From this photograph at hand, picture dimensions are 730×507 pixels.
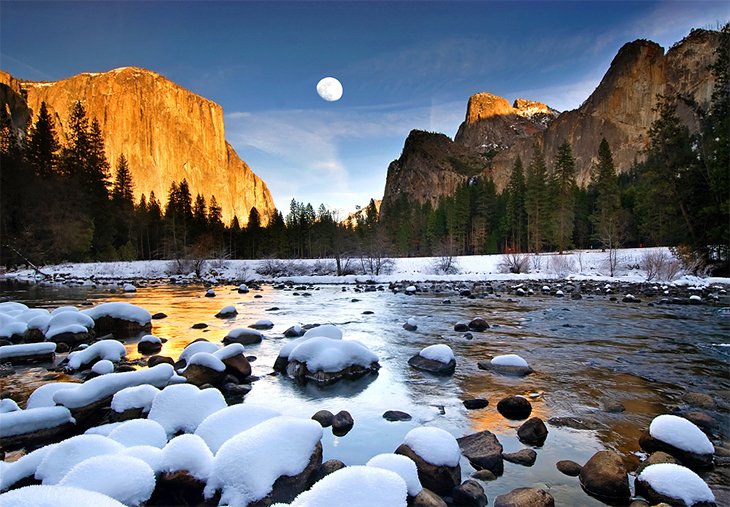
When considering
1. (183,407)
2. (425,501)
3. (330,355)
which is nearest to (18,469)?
(183,407)

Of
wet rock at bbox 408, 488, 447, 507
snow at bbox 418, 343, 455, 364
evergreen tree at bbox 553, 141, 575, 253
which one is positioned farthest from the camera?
evergreen tree at bbox 553, 141, 575, 253

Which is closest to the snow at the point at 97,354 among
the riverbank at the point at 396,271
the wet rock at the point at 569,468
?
the wet rock at the point at 569,468

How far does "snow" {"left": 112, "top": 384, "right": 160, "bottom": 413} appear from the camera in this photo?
4.58 m

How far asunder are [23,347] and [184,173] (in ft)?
617

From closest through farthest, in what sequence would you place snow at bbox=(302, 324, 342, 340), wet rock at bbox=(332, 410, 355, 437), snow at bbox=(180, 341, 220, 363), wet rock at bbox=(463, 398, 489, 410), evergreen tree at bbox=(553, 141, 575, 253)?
1. wet rock at bbox=(332, 410, 355, 437)
2. wet rock at bbox=(463, 398, 489, 410)
3. snow at bbox=(180, 341, 220, 363)
4. snow at bbox=(302, 324, 342, 340)
5. evergreen tree at bbox=(553, 141, 575, 253)

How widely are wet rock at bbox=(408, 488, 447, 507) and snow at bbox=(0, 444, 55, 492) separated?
3.01 m

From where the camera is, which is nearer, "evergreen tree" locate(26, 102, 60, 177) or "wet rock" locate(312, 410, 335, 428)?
"wet rock" locate(312, 410, 335, 428)

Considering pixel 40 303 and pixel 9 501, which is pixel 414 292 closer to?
pixel 40 303

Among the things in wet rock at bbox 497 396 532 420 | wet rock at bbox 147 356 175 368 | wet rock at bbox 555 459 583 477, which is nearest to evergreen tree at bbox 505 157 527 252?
wet rock at bbox 497 396 532 420

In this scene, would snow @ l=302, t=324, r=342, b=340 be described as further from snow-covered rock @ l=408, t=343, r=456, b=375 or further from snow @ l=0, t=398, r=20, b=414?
snow @ l=0, t=398, r=20, b=414

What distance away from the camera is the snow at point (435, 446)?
333 cm

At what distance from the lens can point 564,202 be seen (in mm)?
51281

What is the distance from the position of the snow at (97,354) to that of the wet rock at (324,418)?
4.76 metres

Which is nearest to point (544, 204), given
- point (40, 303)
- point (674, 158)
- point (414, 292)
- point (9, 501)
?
point (674, 158)
